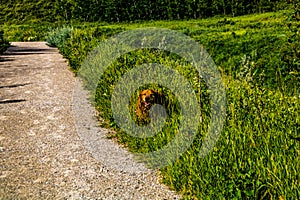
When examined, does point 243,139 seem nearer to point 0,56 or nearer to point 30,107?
point 30,107

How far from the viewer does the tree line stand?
53688 millimetres

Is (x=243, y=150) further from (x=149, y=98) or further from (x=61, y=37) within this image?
(x=61, y=37)

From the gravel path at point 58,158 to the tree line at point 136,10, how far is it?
44265 mm

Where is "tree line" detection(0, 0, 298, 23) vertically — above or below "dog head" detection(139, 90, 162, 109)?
above

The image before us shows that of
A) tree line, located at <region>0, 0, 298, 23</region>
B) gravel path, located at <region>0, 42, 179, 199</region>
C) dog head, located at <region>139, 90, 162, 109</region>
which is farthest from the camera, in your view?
tree line, located at <region>0, 0, 298, 23</region>

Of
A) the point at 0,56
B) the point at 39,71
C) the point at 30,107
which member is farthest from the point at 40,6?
the point at 30,107

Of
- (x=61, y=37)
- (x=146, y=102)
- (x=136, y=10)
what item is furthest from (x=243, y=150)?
(x=136, y=10)

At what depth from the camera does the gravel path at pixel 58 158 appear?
209 inches

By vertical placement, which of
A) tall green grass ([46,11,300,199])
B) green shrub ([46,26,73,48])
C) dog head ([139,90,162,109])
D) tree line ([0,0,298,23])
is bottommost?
tall green grass ([46,11,300,199])

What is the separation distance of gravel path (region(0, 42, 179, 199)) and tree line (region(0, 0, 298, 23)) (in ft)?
145

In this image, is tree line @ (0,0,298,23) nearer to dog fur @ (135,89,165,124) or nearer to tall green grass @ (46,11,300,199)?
dog fur @ (135,89,165,124)

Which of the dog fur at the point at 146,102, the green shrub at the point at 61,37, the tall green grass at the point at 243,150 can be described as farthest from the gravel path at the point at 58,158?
the green shrub at the point at 61,37

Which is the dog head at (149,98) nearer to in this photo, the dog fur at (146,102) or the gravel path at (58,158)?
the dog fur at (146,102)

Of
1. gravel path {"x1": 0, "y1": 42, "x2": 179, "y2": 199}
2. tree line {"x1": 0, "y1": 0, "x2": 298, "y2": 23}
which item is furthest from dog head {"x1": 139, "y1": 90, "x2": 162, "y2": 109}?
tree line {"x1": 0, "y1": 0, "x2": 298, "y2": 23}
